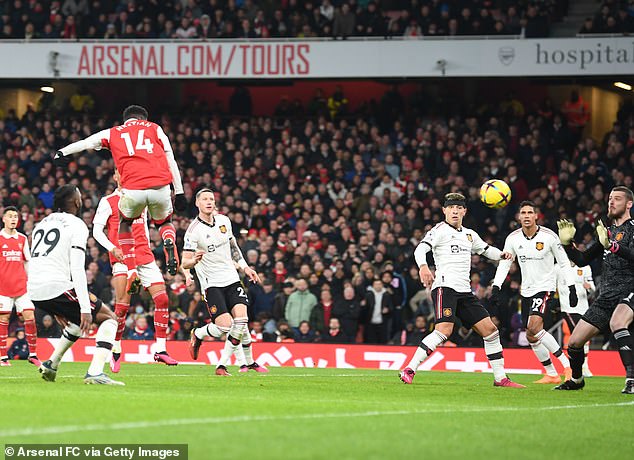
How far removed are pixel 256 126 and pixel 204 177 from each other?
314 cm

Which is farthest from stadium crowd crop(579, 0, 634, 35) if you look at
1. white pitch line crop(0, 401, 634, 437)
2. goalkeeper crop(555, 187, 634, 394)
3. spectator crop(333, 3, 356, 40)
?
white pitch line crop(0, 401, 634, 437)

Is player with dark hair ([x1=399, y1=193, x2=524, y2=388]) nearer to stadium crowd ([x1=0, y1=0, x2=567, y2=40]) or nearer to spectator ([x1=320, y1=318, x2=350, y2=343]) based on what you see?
spectator ([x1=320, y1=318, x2=350, y2=343])

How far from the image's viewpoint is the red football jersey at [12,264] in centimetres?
1891

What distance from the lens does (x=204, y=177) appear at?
2842 centimetres

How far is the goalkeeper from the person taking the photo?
481 inches

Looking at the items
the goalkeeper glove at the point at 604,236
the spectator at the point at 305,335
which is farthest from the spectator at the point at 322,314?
the goalkeeper glove at the point at 604,236

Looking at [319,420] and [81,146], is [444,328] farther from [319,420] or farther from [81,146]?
[319,420]

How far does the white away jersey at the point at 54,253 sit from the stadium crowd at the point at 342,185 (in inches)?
424

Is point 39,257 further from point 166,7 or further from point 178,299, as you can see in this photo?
point 166,7

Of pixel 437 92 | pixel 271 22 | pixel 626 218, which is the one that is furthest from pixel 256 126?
pixel 626 218

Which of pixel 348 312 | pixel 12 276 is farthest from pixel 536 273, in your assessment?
pixel 12 276

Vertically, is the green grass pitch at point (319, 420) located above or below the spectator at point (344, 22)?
below

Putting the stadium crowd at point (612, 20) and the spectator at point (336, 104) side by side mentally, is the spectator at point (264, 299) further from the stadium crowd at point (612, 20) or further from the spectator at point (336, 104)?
the stadium crowd at point (612, 20)

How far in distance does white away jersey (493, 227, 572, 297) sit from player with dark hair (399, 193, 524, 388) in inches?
52.3
